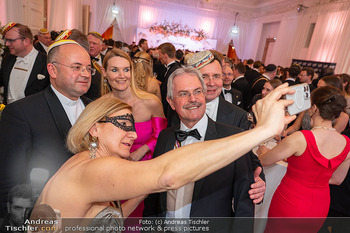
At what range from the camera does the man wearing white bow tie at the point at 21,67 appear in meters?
3.06

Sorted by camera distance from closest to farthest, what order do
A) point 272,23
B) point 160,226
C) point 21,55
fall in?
point 160,226 → point 21,55 → point 272,23

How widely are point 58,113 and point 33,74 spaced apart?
184 cm

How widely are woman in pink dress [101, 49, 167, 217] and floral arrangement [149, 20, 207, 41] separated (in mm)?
13170

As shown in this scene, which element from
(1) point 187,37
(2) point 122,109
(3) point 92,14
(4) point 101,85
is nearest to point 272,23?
(1) point 187,37

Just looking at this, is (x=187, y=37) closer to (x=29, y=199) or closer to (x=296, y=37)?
(x=296, y=37)

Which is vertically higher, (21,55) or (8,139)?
(21,55)

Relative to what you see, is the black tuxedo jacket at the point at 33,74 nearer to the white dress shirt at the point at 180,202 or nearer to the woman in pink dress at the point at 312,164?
the white dress shirt at the point at 180,202

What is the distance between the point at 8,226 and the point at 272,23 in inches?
666

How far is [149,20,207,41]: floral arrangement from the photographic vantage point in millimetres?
14938

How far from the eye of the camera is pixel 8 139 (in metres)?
1.53

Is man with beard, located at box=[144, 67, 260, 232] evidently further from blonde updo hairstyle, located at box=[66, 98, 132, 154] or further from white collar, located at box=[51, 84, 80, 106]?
white collar, located at box=[51, 84, 80, 106]

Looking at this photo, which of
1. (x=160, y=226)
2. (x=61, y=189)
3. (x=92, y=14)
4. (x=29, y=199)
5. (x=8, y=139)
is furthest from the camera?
(x=92, y=14)

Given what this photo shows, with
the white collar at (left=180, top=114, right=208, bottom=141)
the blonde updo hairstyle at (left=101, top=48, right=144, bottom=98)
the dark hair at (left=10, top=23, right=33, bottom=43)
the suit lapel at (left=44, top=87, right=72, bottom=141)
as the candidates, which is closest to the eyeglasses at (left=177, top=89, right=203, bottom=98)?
the white collar at (left=180, top=114, right=208, bottom=141)

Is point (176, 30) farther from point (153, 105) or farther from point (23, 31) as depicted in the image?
point (153, 105)
